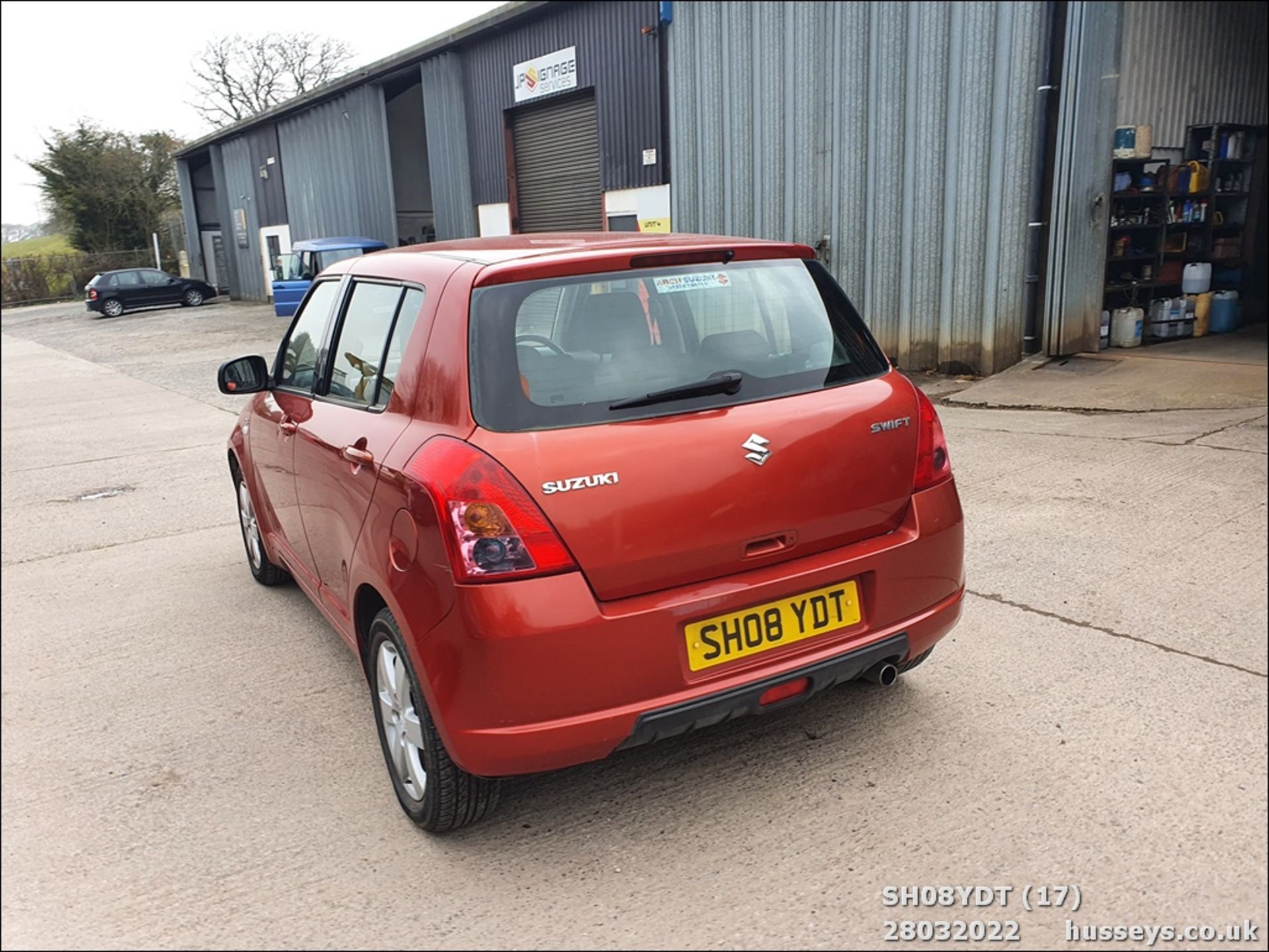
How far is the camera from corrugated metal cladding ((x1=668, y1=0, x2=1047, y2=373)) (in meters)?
9.77

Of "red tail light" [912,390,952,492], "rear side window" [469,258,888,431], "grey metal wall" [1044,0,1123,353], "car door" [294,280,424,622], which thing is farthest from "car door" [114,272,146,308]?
"red tail light" [912,390,952,492]

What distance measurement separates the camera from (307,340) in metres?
4.11

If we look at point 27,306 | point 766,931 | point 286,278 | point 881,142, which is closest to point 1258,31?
point 881,142

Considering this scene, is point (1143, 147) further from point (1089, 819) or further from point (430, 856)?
point (430, 856)

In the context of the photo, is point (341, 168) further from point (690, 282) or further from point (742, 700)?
point (742, 700)

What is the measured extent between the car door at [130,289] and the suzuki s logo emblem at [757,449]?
33.3m

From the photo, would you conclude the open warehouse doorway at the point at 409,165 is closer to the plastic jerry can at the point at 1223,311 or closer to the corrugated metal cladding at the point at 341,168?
the corrugated metal cladding at the point at 341,168

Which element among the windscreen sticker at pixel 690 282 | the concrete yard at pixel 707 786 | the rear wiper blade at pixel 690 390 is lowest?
the concrete yard at pixel 707 786

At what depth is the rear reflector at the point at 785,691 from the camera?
266cm

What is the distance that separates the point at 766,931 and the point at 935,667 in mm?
1627

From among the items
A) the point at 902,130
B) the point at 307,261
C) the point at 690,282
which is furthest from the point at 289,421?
the point at 307,261

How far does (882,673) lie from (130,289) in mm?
33693

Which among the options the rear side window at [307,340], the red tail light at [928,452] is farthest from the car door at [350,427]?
the red tail light at [928,452]

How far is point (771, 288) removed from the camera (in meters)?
3.12
